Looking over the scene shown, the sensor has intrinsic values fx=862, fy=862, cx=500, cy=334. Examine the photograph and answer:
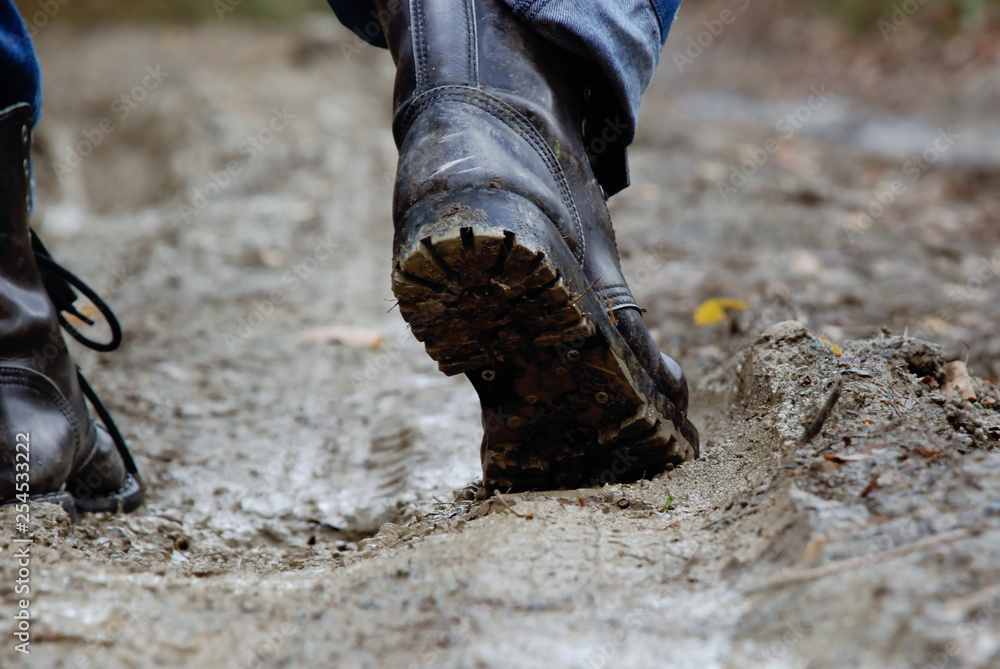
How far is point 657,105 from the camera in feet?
23.1

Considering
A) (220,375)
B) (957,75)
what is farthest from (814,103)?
(220,375)

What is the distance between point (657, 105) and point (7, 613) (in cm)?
671

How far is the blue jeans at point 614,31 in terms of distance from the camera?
1.29 m

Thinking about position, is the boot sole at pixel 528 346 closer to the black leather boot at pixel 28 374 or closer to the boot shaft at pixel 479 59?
the boot shaft at pixel 479 59

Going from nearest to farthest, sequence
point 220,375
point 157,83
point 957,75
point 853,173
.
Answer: point 220,375 < point 853,173 < point 957,75 < point 157,83

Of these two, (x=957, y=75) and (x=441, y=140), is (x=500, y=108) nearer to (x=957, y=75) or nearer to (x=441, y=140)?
(x=441, y=140)

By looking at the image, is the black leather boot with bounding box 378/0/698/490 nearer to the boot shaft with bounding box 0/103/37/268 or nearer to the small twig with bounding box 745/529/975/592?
the small twig with bounding box 745/529/975/592

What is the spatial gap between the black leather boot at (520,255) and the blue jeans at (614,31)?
35 millimetres

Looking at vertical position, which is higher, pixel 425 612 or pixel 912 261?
pixel 912 261

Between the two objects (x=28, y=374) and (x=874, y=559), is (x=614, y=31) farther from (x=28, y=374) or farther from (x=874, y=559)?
(x=28, y=374)

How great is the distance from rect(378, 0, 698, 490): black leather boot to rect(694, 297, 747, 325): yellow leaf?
0.95 meters

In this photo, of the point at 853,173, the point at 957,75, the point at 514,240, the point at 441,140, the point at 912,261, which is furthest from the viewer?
the point at 957,75

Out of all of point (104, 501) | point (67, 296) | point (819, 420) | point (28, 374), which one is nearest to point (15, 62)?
point (67, 296)

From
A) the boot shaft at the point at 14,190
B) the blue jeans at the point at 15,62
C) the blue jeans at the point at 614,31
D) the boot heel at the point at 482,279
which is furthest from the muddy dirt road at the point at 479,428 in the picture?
the blue jeans at the point at 15,62
